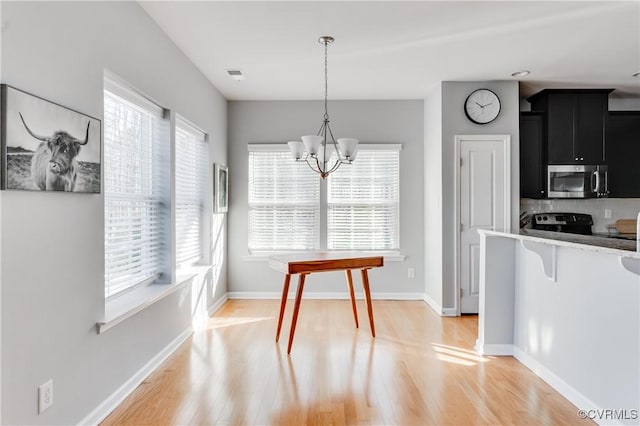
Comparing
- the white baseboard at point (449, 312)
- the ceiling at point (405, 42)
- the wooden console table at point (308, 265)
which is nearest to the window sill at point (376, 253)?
the white baseboard at point (449, 312)

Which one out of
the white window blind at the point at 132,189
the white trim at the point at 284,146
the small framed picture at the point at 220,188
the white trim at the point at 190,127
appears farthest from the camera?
the white trim at the point at 284,146

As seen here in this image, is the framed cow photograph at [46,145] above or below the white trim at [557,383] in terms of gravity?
above

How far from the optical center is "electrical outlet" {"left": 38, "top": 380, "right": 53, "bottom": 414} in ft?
6.00

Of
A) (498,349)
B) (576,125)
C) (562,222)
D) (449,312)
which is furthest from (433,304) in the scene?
(576,125)

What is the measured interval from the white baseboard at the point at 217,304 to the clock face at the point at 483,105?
3.56 m

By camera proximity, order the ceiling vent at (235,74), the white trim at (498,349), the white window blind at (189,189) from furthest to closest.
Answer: the ceiling vent at (235,74) < the white window blind at (189,189) < the white trim at (498,349)

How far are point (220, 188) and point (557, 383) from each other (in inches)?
146

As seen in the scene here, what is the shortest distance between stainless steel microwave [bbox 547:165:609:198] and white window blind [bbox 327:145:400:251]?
5.87 ft

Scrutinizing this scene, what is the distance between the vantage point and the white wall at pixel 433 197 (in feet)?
15.3

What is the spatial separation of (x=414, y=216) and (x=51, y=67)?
426 centimetres

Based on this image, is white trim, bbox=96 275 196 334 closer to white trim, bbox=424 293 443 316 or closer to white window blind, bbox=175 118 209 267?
white window blind, bbox=175 118 209 267

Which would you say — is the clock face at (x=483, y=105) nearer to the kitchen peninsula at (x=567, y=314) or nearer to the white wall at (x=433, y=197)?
the white wall at (x=433, y=197)

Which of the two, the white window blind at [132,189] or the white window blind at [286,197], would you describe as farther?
the white window blind at [286,197]

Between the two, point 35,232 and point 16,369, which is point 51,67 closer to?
point 35,232
